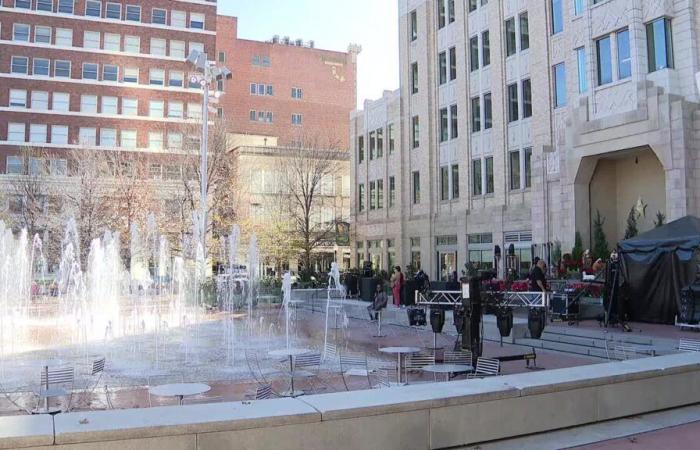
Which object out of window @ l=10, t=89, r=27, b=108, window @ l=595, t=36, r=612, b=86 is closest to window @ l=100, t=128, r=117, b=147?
window @ l=10, t=89, r=27, b=108

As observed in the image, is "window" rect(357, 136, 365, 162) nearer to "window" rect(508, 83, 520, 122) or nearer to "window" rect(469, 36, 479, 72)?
"window" rect(469, 36, 479, 72)

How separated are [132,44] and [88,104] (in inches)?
269

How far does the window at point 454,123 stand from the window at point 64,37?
35.9 meters

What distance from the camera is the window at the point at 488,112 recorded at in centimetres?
3453

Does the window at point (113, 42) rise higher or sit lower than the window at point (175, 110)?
higher

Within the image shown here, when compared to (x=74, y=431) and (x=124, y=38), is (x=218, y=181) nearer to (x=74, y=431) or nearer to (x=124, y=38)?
(x=124, y=38)

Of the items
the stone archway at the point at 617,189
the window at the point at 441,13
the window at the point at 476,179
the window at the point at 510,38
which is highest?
the window at the point at 441,13

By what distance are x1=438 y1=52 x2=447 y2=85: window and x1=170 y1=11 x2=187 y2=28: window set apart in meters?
29.0

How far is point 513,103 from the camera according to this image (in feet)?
108

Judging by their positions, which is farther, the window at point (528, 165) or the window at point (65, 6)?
the window at point (65, 6)

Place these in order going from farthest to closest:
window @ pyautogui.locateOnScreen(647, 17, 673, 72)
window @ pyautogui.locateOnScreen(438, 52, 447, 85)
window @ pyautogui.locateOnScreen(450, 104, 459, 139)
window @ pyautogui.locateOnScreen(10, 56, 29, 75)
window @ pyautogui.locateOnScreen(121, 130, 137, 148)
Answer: window @ pyautogui.locateOnScreen(121, 130, 137, 148) < window @ pyautogui.locateOnScreen(10, 56, 29, 75) < window @ pyautogui.locateOnScreen(438, 52, 447, 85) < window @ pyautogui.locateOnScreen(450, 104, 459, 139) < window @ pyautogui.locateOnScreen(647, 17, 673, 72)

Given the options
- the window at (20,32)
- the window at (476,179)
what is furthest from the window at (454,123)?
the window at (20,32)

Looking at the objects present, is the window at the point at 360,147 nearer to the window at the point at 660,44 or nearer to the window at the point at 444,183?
the window at the point at 444,183

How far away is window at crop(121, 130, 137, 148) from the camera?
54469mm
